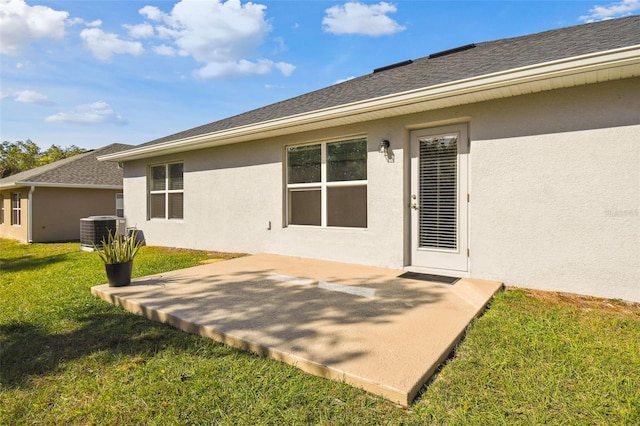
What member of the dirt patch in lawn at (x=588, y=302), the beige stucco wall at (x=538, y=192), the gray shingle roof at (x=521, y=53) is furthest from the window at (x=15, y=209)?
the dirt patch in lawn at (x=588, y=302)

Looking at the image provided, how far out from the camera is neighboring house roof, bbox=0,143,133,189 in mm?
12562

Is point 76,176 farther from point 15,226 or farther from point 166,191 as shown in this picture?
Answer: point 166,191

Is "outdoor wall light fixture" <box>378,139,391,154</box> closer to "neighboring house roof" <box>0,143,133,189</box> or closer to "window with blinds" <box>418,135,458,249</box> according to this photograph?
"window with blinds" <box>418,135,458,249</box>

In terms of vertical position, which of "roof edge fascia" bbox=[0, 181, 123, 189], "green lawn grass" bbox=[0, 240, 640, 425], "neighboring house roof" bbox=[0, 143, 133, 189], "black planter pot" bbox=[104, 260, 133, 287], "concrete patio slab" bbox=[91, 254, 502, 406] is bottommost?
"green lawn grass" bbox=[0, 240, 640, 425]

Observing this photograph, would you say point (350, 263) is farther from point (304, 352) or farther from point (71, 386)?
point (71, 386)

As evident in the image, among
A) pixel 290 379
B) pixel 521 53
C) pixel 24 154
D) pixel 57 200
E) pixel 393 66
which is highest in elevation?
pixel 24 154

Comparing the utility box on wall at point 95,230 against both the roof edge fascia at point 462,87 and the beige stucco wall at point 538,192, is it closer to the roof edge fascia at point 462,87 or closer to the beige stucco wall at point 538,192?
the roof edge fascia at point 462,87

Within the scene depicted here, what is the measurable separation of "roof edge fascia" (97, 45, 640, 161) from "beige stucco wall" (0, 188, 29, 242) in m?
11.0

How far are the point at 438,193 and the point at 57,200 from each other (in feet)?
47.9

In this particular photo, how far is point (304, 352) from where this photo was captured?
7.89 feet

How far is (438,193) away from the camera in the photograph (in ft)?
16.5

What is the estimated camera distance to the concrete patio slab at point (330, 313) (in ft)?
7.36

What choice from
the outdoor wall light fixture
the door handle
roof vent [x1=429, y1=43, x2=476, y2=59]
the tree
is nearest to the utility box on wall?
the outdoor wall light fixture

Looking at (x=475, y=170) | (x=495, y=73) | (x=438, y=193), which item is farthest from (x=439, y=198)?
(x=495, y=73)
